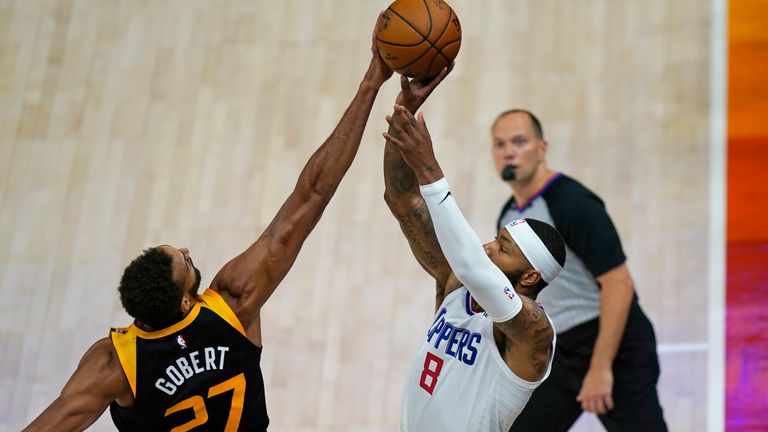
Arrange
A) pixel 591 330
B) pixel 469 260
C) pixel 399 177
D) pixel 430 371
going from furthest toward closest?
1. pixel 591 330
2. pixel 399 177
3. pixel 430 371
4. pixel 469 260

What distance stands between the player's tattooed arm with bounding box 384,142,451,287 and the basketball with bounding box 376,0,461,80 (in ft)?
1.36

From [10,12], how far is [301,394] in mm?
3909

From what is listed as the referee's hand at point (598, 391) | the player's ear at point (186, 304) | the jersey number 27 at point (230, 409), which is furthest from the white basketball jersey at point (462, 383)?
the referee's hand at point (598, 391)

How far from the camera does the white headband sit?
4.37 m

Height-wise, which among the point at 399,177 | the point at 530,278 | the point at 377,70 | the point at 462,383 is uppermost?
the point at 377,70

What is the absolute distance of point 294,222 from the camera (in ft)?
15.4

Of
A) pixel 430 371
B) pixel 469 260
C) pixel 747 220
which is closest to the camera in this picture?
pixel 469 260

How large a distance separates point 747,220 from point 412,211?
335 centimetres

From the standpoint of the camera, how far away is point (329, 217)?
7852 millimetres

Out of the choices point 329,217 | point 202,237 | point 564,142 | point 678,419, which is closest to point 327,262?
point 329,217

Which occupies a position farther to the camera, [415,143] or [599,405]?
[599,405]

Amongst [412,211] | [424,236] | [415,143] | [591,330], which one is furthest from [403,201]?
[591,330]

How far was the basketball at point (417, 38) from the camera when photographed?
14.7 feet

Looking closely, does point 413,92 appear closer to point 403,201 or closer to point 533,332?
point 403,201
